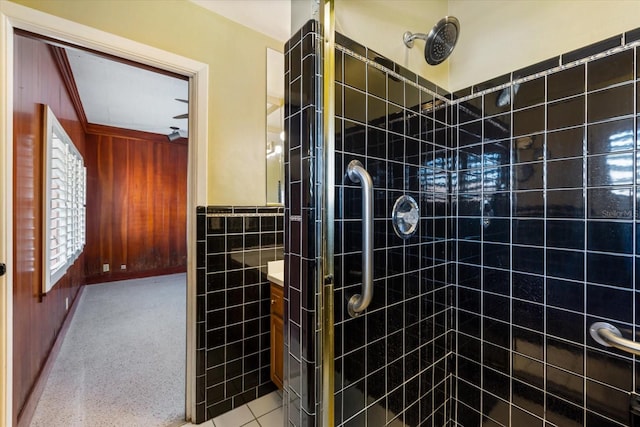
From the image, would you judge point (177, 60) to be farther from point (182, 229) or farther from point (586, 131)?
point (182, 229)

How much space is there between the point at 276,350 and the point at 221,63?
6.01 feet

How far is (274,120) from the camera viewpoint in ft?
5.98

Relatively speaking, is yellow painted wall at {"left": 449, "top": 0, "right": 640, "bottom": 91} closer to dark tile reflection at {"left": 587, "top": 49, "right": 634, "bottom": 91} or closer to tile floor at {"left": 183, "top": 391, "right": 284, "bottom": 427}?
dark tile reflection at {"left": 587, "top": 49, "right": 634, "bottom": 91}

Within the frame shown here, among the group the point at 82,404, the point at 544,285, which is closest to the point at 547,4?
the point at 544,285

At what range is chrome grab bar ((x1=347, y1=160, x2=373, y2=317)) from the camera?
2.90 ft

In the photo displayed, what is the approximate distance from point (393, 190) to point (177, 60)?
139 centimetres

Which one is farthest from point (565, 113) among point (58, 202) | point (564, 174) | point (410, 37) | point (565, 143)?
point (58, 202)

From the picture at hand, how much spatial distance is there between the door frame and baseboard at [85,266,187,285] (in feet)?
12.0

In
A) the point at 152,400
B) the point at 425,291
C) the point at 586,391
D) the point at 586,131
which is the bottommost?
the point at 152,400

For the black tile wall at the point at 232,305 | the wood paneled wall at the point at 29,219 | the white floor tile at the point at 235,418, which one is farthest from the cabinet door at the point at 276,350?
the wood paneled wall at the point at 29,219

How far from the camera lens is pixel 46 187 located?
5.93ft

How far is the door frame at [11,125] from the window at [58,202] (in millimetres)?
813

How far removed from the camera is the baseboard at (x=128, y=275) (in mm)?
4161

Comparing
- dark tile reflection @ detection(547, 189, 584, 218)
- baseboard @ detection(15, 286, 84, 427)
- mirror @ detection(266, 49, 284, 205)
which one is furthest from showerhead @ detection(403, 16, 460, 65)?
baseboard @ detection(15, 286, 84, 427)
